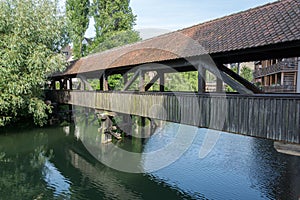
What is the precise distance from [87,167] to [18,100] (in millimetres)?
5101

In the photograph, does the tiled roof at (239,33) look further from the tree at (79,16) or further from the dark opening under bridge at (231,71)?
the tree at (79,16)

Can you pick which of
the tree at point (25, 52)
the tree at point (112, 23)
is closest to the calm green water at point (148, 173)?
the tree at point (25, 52)

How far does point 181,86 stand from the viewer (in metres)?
25.9

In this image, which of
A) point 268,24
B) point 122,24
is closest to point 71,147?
point 268,24

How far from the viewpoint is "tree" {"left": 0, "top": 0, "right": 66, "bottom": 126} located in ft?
35.2

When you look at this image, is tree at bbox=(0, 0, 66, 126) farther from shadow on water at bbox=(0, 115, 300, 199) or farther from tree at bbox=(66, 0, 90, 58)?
tree at bbox=(66, 0, 90, 58)

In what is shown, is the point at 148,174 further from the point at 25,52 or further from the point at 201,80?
the point at 25,52

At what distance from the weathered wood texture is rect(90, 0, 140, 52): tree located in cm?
1429

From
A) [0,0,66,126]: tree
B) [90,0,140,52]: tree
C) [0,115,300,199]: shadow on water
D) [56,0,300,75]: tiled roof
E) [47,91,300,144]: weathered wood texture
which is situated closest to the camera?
[47,91,300,144]: weathered wood texture

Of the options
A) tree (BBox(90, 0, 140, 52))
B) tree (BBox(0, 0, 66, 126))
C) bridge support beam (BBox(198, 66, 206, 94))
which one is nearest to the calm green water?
tree (BBox(0, 0, 66, 126))

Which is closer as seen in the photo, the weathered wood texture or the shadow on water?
the weathered wood texture

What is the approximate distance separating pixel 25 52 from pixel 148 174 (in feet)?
26.3

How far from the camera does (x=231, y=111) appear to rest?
552 cm

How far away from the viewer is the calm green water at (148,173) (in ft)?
22.1
